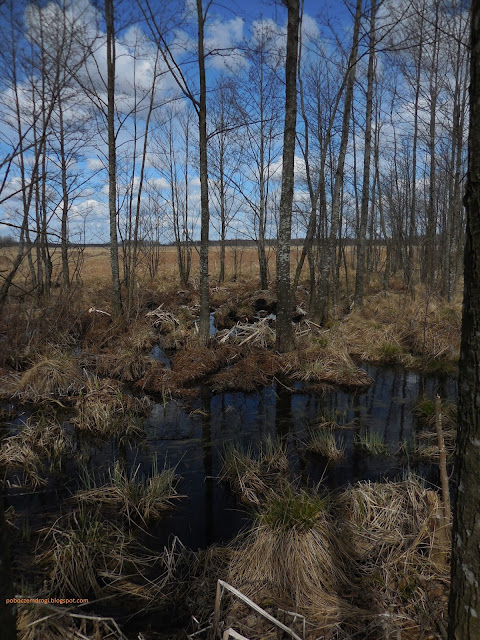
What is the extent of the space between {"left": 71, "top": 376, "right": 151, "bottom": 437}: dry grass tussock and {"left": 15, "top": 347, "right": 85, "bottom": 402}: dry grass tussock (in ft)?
1.35

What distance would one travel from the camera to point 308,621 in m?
2.51

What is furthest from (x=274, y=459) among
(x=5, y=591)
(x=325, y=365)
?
(x=325, y=365)

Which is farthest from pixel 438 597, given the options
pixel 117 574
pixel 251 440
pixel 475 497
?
pixel 251 440

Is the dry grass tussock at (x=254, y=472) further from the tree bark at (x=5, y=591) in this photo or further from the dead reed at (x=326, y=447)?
the tree bark at (x=5, y=591)

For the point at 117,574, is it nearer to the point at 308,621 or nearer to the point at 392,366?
the point at 308,621

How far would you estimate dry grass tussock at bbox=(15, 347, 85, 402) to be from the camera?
713cm

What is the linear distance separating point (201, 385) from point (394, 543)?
5656 mm

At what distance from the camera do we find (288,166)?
823cm

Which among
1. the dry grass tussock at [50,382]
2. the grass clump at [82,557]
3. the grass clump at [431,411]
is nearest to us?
the grass clump at [82,557]

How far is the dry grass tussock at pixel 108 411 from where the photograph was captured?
608 centimetres

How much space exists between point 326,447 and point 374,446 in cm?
71

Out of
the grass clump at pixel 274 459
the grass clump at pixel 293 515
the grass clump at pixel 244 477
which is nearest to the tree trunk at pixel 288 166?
the grass clump at pixel 274 459

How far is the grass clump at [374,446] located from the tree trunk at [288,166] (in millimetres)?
3984

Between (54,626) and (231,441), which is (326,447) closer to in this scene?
(231,441)
